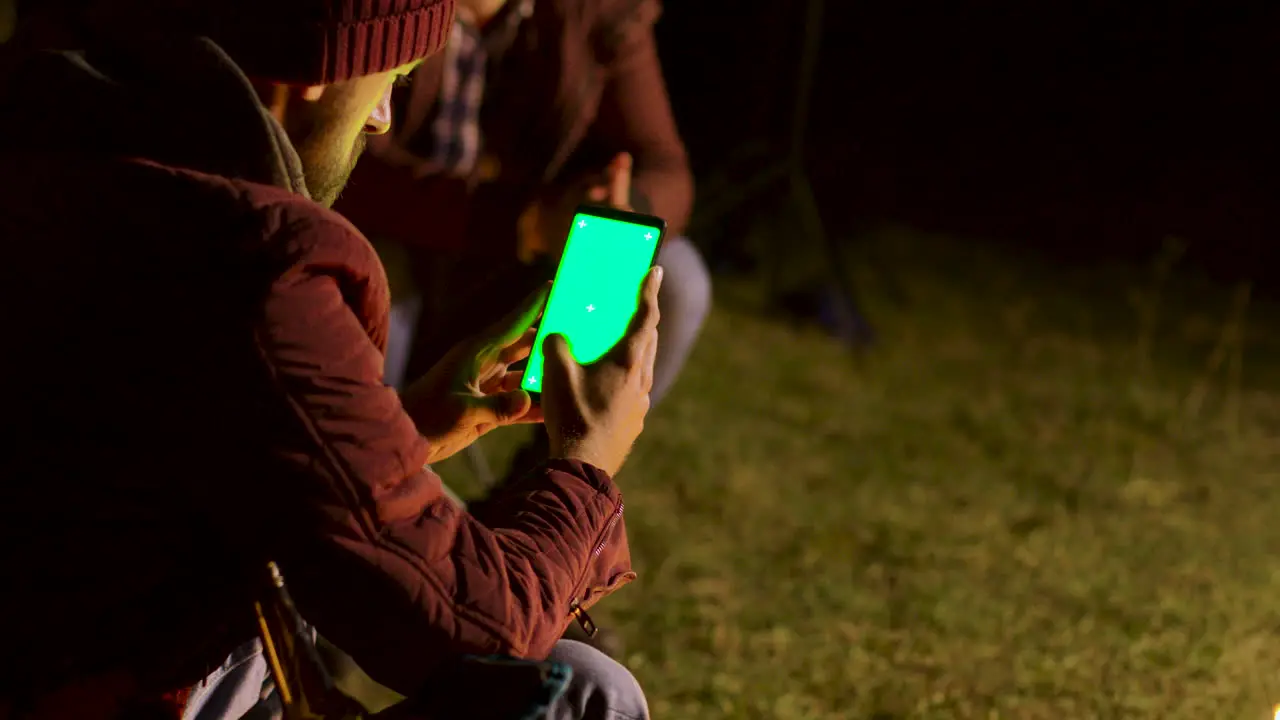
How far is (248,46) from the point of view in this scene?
116cm

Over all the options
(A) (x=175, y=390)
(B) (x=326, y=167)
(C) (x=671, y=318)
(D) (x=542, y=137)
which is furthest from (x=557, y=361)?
(D) (x=542, y=137)

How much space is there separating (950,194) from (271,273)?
21.5 feet

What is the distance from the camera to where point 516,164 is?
9.18ft

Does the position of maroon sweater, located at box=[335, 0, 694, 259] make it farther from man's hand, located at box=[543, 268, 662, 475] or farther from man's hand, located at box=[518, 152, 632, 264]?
man's hand, located at box=[543, 268, 662, 475]

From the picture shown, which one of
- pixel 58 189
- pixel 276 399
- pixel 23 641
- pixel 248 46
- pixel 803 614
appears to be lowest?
pixel 803 614

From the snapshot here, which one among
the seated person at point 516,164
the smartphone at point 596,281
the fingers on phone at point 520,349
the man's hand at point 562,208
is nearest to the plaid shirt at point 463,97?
the seated person at point 516,164

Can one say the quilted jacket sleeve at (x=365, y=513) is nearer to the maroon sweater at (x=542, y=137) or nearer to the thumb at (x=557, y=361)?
the thumb at (x=557, y=361)

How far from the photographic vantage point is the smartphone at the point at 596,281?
67.8 inches

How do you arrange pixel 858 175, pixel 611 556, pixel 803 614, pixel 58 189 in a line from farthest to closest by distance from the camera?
pixel 858 175 < pixel 803 614 < pixel 611 556 < pixel 58 189

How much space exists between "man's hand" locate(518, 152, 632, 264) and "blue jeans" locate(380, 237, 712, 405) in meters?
0.16

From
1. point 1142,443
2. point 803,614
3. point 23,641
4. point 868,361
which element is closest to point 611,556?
point 23,641

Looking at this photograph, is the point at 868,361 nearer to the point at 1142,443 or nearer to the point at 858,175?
the point at 1142,443

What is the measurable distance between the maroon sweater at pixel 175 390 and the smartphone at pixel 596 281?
1.81 ft

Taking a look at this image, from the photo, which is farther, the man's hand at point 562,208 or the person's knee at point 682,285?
the person's knee at point 682,285
